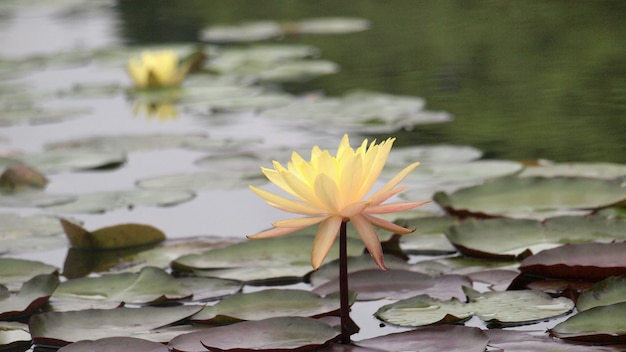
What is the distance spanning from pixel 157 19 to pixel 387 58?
2410mm

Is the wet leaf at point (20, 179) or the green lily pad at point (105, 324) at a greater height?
the wet leaf at point (20, 179)

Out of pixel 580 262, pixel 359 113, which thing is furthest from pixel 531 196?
pixel 359 113

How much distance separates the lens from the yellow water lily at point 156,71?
3176mm

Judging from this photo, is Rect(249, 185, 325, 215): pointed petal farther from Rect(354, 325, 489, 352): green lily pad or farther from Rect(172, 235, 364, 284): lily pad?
Rect(172, 235, 364, 284): lily pad

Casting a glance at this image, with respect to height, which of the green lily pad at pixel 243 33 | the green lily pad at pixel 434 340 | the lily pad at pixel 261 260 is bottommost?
the lily pad at pixel 261 260

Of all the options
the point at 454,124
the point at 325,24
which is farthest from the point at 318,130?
the point at 325,24

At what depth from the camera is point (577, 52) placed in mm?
3176

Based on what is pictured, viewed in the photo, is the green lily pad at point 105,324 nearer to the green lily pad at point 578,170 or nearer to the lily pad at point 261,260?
the lily pad at point 261,260

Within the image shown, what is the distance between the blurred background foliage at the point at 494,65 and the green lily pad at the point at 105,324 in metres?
1.04

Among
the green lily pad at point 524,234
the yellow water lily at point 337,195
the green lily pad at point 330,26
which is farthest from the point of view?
the green lily pad at point 330,26

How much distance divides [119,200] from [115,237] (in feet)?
1.01

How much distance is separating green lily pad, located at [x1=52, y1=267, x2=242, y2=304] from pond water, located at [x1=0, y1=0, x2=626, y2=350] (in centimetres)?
20

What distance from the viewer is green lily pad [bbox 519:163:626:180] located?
1.74m

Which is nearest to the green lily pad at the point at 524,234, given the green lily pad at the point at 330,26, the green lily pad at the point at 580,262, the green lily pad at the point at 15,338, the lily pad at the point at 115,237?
the green lily pad at the point at 580,262
